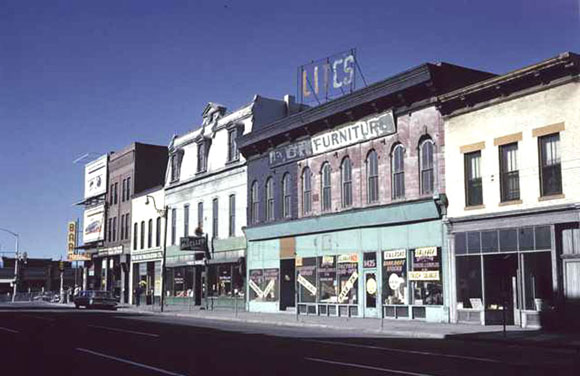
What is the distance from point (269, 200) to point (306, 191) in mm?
3773

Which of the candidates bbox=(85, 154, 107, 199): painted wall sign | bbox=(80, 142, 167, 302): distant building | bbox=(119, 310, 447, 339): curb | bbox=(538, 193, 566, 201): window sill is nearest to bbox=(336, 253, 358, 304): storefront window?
bbox=(119, 310, 447, 339): curb

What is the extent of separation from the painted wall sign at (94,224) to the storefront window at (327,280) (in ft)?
116

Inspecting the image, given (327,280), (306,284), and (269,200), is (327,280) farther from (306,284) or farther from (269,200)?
(269,200)

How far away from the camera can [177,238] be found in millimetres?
50469

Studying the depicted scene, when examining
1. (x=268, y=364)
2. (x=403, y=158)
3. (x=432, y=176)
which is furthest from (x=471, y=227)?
(x=268, y=364)

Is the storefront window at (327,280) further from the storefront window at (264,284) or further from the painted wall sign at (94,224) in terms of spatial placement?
the painted wall sign at (94,224)

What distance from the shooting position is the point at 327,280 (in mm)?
34656

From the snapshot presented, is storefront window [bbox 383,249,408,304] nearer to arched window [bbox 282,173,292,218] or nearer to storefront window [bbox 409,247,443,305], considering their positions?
storefront window [bbox 409,247,443,305]

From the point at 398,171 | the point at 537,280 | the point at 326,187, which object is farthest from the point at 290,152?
the point at 537,280

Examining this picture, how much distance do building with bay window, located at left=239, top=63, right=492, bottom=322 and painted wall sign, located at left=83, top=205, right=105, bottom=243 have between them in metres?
28.2

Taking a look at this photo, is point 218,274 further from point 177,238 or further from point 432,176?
point 432,176

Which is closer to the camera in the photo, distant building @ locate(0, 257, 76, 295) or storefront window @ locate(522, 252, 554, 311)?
storefront window @ locate(522, 252, 554, 311)

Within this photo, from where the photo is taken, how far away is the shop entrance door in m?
31.3

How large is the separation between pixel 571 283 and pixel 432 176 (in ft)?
25.4
